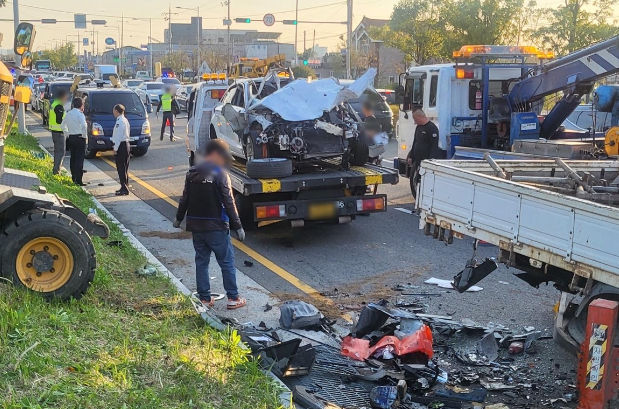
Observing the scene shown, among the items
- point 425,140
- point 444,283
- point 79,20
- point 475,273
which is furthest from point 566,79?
point 79,20

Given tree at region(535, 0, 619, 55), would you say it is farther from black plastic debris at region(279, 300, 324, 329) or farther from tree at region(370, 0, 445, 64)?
black plastic debris at region(279, 300, 324, 329)

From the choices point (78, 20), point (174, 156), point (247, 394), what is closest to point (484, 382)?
point (247, 394)

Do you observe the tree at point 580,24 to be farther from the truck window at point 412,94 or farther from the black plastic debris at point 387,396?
the black plastic debris at point 387,396

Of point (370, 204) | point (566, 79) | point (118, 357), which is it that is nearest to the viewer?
point (118, 357)

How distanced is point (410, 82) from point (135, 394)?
10.2 meters

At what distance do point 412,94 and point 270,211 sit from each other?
16.2 ft

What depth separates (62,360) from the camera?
486 centimetres

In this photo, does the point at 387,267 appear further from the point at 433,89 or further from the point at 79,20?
the point at 79,20

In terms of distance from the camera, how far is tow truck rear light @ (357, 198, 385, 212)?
410 inches

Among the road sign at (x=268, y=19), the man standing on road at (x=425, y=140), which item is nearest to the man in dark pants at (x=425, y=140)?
the man standing on road at (x=425, y=140)

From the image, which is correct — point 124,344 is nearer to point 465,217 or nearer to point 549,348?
point 465,217

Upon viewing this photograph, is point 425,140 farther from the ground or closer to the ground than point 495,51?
closer to the ground

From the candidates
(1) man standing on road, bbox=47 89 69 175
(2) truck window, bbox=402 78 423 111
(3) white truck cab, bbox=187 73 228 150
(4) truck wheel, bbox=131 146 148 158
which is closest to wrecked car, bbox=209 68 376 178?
(2) truck window, bbox=402 78 423 111

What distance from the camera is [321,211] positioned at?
10.2m
